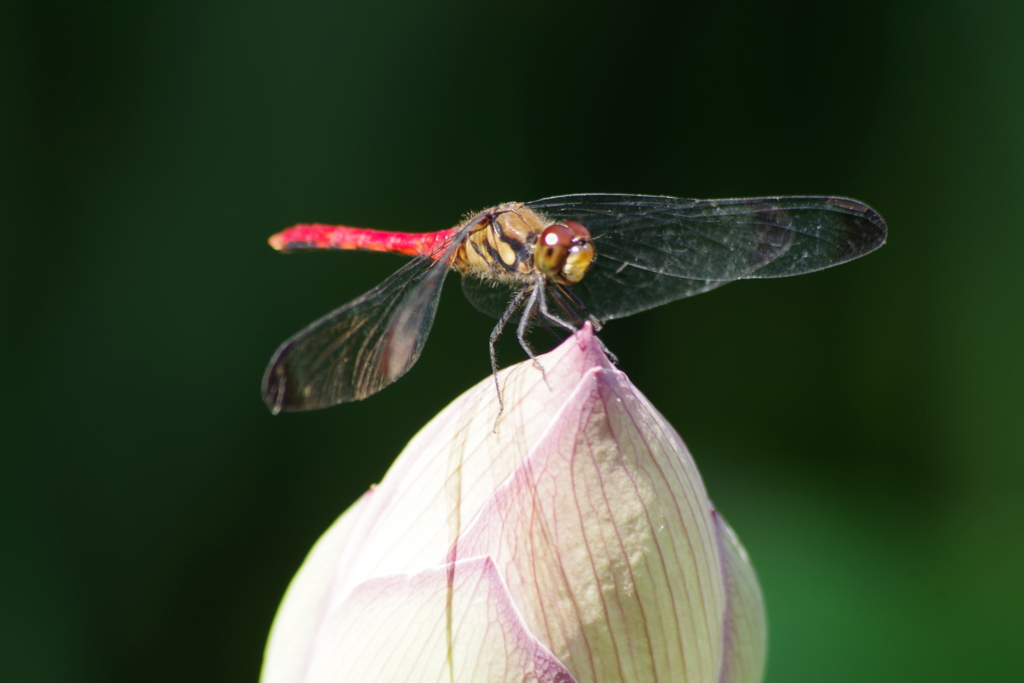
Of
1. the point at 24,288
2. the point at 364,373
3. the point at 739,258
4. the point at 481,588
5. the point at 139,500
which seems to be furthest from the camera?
the point at 139,500

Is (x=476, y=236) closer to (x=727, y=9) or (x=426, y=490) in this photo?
(x=426, y=490)

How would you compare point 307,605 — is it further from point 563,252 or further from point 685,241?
point 685,241

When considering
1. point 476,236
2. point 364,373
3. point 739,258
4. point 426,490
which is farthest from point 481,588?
point 739,258

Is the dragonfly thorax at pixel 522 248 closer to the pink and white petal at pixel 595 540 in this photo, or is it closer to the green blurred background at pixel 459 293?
the pink and white petal at pixel 595 540

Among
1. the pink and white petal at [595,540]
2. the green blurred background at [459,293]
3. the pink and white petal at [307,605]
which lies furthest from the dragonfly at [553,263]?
the green blurred background at [459,293]

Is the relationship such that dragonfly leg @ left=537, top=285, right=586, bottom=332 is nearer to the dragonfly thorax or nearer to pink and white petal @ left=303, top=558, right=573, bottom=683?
the dragonfly thorax

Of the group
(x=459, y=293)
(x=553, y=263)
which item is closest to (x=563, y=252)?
(x=553, y=263)

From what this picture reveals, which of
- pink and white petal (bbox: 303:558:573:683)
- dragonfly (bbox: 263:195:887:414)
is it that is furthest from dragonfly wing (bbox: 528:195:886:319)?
pink and white petal (bbox: 303:558:573:683)
